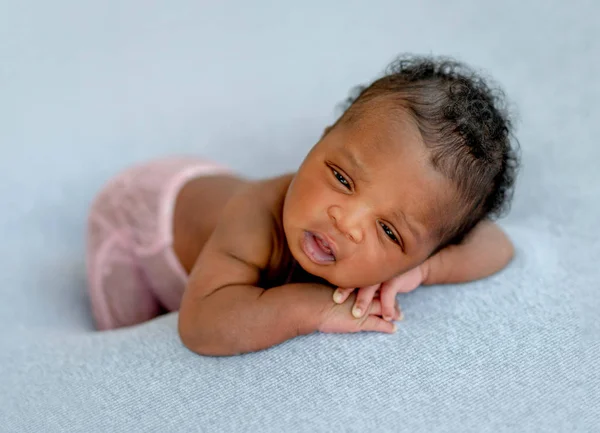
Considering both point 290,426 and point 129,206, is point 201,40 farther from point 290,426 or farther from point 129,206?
point 290,426

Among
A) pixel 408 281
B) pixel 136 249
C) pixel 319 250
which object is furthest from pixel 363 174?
pixel 136 249

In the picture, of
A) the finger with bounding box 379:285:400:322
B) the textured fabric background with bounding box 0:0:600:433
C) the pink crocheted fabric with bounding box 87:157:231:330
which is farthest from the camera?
the pink crocheted fabric with bounding box 87:157:231:330

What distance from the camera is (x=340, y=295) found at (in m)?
1.01

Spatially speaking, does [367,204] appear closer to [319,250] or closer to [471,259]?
[319,250]

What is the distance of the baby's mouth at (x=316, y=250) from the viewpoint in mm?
978

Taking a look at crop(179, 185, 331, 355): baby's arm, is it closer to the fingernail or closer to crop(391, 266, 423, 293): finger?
the fingernail

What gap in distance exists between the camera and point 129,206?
1.39 metres

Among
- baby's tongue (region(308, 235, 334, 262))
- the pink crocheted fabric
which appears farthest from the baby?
the pink crocheted fabric

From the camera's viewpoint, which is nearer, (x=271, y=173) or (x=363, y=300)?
(x=363, y=300)

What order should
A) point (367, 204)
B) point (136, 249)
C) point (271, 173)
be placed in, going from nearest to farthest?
point (367, 204), point (136, 249), point (271, 173)

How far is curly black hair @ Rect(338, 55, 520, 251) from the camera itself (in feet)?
3.16

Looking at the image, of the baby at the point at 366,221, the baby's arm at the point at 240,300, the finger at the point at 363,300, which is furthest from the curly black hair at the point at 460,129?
the baby's arm at the point at 240,300

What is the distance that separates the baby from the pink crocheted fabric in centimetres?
28

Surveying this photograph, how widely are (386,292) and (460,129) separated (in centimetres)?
28
